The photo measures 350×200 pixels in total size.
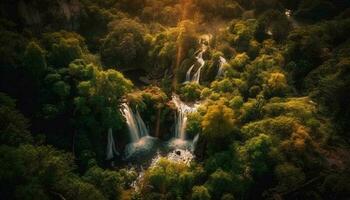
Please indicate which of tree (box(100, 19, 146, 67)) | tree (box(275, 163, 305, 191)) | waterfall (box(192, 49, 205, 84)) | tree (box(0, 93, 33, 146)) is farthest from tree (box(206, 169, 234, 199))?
tree (box(100, 19, 146, 67))

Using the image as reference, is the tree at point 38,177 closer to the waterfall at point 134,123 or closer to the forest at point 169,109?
→ the forest at point 169,109

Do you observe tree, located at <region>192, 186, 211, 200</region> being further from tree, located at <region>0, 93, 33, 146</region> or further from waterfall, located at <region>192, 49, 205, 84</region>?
waterfall, located at <region>192, 49, 205, 84</region>

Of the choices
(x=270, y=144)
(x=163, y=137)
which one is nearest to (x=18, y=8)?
(x=163, y=137)

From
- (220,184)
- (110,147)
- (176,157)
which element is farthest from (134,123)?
(220,184)

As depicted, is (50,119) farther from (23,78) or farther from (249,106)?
(249,106)

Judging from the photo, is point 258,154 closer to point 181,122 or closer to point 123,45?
point 181,122
